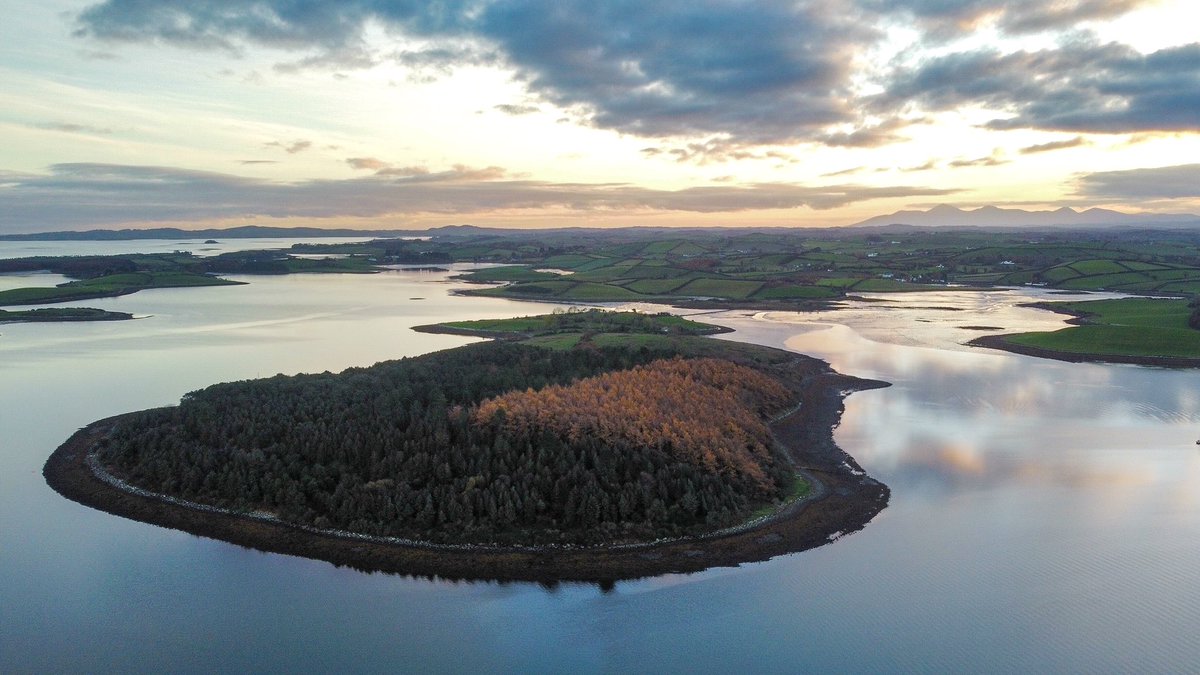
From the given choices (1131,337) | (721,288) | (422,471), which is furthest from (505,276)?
(422,471)

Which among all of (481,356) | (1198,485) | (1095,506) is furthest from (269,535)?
(1198,485)

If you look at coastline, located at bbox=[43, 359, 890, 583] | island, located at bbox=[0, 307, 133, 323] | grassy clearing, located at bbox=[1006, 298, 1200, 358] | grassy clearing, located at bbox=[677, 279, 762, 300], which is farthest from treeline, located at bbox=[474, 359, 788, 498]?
grassy clearing, located at bbox=[677, 279, 762, 300]

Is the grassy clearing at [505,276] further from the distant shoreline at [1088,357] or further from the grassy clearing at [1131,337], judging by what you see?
the grassy clearing at [1131,337]

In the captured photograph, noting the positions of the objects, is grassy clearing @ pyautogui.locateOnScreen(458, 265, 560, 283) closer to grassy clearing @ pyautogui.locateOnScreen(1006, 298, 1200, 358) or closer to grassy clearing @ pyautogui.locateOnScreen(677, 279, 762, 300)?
grassy clearing @ pyautogui.locateOnScreen(677, 279, 762, 300)

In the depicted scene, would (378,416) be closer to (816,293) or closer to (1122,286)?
(816,293)

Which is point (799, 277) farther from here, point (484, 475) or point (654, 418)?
point (484, 475)

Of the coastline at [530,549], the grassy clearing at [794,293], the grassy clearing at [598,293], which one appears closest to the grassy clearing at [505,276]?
the grassy clearing at [598,293]
